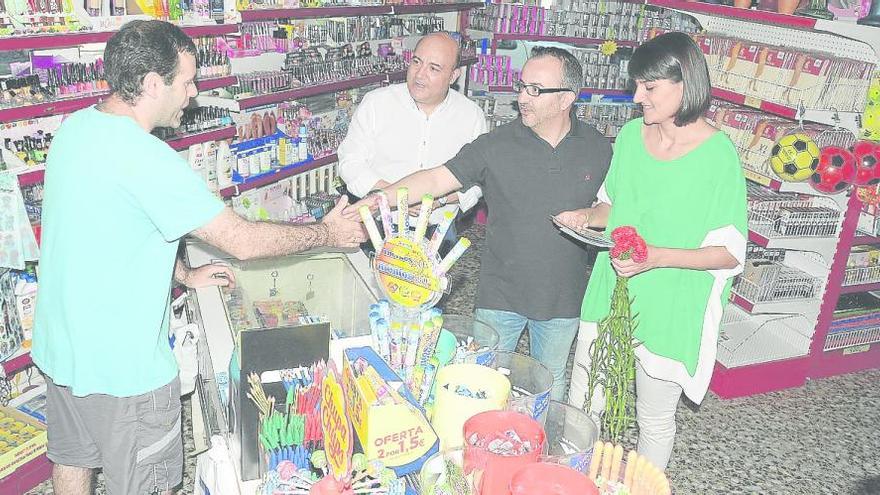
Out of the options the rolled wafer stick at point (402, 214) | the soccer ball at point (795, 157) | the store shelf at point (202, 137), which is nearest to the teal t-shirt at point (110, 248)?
the rolled wafer stick at point (402, 214)

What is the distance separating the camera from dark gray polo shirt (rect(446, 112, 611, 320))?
10.0 feet

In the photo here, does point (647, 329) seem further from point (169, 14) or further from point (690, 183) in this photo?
point (169, 14)

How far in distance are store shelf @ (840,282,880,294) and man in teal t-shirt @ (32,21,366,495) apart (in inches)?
144

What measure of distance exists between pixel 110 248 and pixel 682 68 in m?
2.03

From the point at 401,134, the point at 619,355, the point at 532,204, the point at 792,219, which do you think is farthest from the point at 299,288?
the point at 792,219

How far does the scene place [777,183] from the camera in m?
4.33

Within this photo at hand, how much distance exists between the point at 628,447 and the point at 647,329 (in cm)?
147

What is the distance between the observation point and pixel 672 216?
8.98ft

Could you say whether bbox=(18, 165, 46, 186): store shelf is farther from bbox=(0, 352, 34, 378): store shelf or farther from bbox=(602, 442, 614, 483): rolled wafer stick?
bbox=(602, 442, 614, 483): rolled wafer stick

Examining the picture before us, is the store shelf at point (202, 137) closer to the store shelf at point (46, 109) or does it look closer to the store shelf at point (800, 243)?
the store shelf at point (46, 109)

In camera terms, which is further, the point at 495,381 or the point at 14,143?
the point at 14,143

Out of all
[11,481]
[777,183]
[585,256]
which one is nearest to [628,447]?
[585,256]

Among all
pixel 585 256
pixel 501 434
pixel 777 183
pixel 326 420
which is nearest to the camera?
pixel 501 434

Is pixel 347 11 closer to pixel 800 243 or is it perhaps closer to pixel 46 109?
pixel 46 109
